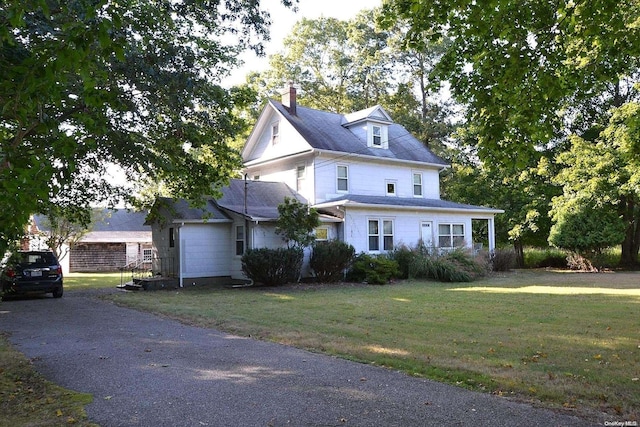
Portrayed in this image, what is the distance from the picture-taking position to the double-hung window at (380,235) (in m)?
23.6

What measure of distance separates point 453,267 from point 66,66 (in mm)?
19064

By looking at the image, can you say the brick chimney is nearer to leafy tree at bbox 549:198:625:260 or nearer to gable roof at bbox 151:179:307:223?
gable roof at bbox 151:179:307:223

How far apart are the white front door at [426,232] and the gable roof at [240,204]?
6368mm

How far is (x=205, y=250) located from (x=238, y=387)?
1556 cm

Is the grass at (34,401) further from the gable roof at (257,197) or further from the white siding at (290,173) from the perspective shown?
the white siding at (290,173)

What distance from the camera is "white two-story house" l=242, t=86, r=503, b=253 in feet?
76.6

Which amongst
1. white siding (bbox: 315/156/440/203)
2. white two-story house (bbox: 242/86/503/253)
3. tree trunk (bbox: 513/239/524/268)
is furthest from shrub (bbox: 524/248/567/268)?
white siding (bbox: 315/156/440/203)

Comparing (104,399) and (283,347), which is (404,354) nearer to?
(283,347)

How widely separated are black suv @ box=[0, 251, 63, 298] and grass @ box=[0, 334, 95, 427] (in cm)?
1046

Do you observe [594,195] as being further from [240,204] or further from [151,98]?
[151,98]

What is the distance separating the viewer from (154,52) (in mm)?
11359

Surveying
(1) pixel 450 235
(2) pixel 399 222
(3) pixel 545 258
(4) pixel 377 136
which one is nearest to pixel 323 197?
(2) pixel 399 222

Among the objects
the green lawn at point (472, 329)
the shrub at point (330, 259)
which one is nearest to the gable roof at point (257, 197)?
the shrub at point (330, 259)

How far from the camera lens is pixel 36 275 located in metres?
16.6
